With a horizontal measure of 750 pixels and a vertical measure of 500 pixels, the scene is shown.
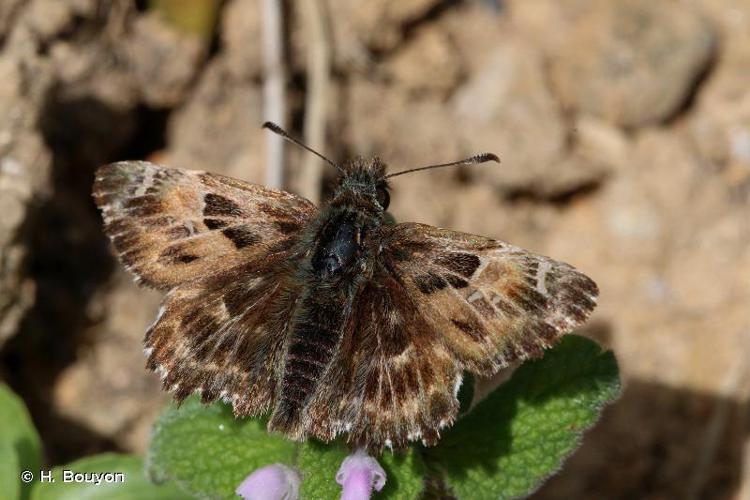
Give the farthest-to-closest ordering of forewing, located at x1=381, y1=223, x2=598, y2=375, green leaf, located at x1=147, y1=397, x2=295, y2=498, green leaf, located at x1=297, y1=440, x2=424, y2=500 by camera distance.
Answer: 1. green leaf, located at x1=147, y1=397, x2=295, y2=498
2. green leaf, located at x1=297, y1=440, x2=424, y2=500
3. forewing, located at x1=381, y1=223, x2=598, y2=375

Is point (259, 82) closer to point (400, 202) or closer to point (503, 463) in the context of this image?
point (400, 202)

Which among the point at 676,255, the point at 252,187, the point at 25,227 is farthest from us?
the point at 676,255

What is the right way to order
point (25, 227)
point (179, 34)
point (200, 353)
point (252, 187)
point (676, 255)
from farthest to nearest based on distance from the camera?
point (676, 255)
point (179, 34)
point (25, 227)
point (252, 187)
point (200, 353)

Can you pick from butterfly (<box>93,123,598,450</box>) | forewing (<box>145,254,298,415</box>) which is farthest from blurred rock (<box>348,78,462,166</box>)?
forewing (<box>145,254,298,415</box>)

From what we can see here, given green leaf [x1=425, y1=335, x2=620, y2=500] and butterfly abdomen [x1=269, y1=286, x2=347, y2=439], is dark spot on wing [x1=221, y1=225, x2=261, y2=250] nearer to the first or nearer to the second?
butterfly abdomen [x1=269, y1=286, x2=347, y2=439]

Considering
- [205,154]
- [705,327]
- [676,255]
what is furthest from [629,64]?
[205,154]

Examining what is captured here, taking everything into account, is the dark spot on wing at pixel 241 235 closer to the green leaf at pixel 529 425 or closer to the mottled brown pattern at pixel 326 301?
the mottled brown pattern at pixel 326 301
